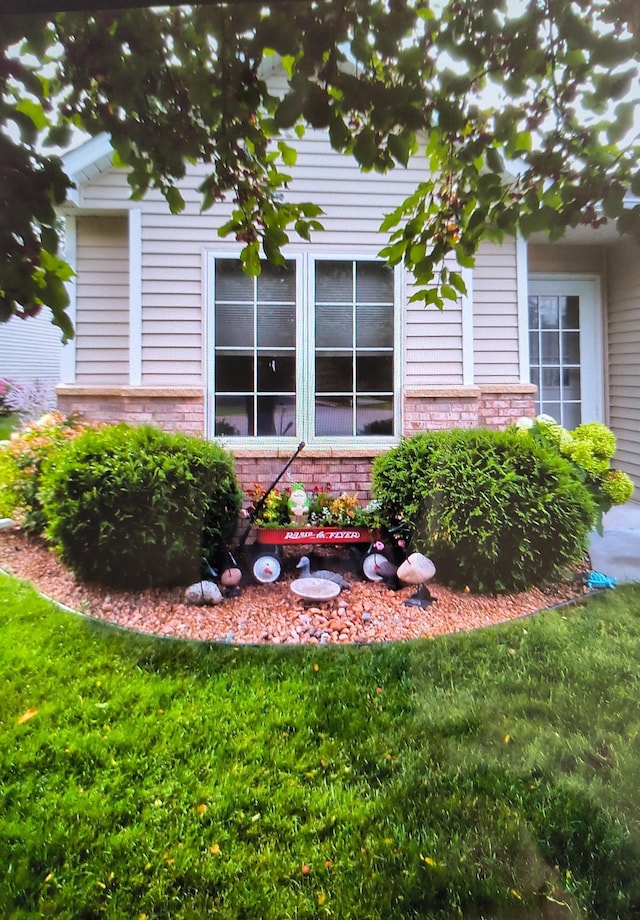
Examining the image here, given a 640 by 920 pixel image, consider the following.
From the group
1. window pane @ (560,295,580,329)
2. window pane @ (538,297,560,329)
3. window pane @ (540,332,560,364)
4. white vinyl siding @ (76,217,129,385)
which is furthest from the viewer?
window pane @ (540,332,560,364)

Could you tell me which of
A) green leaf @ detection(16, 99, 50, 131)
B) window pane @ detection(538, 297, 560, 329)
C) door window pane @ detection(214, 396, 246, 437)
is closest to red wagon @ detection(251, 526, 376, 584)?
door window pane @ detection(214, 396, 246, 437)

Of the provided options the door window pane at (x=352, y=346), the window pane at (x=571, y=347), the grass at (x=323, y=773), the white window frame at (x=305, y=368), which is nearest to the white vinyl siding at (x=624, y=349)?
the window pane at (x=571, y=347)

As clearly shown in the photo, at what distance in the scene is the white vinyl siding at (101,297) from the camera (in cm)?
116

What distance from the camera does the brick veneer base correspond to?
4.63 ft

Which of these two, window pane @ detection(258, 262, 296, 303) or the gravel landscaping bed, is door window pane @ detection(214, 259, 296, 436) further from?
the gravel landscaping bed

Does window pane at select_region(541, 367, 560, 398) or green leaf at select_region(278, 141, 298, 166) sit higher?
green leaf at select_region(278, 141, 298, 166)

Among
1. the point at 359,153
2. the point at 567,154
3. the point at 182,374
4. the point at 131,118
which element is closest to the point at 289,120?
the point at 359,153

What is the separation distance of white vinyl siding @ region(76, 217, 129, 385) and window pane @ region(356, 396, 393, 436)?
32.0 inches

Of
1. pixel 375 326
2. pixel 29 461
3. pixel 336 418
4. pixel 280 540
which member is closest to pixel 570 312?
pixel 375 326

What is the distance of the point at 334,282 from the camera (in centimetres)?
182

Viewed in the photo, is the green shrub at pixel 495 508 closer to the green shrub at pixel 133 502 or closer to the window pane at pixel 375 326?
the window pane at pixel 375 326

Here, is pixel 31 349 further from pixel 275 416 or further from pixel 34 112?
pixel 275 416

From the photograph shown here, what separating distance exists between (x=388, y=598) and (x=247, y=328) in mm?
1060

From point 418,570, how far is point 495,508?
337 millimetres
